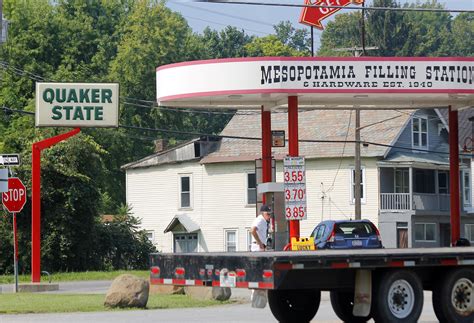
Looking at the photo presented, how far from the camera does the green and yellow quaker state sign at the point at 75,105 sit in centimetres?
3391

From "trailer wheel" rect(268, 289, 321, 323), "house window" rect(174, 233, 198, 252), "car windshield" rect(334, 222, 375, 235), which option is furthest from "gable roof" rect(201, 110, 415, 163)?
"trailer wheel" rect(268, 289, 321, 323)

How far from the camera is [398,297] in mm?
18719

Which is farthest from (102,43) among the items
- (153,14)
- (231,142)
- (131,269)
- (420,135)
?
(131,269)

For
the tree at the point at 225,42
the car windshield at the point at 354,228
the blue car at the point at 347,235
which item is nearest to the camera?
the blue car at the point at 347,235

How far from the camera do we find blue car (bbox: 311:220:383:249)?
3574 cm

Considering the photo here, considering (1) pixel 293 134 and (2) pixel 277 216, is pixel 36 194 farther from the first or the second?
(1) pixel 293 134

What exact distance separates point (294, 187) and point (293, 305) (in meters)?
9.30

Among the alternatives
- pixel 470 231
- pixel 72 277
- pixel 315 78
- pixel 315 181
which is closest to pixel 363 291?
pixel 315 78

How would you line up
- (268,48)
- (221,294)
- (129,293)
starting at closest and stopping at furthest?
1. (129,293)
2. (221,294)
3. (268,48)

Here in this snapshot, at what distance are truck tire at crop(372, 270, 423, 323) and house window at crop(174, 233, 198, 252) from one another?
48.7 m

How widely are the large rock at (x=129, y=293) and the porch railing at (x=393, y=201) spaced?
39191 mm

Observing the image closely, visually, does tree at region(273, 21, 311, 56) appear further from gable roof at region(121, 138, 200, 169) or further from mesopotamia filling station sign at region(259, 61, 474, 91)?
mesopotamia filling station sign at region(259, 61, 474, 91)

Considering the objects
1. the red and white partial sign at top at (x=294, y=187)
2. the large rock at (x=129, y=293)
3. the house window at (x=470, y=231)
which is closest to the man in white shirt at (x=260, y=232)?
the large rock at (x=129, y=293)

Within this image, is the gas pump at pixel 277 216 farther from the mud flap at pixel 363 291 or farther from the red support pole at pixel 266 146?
the mud flap at pixel 363 291
